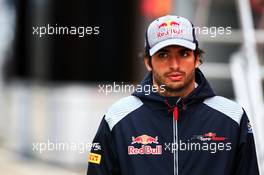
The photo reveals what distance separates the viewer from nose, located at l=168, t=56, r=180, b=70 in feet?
12.0

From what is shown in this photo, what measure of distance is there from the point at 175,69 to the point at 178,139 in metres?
0.33

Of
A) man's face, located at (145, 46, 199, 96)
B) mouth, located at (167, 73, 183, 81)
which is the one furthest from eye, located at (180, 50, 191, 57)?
mouth, located at (167, 73, 183, 81)

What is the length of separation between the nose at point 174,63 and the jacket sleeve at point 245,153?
411 millimetres

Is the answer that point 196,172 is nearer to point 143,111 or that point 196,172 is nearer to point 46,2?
point 143,111

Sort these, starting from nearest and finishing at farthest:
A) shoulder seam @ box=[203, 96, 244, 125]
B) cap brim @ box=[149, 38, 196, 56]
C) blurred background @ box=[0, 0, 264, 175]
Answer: cap brim @ box=[149, 38, 196, 56]
shoulder seam @ box=[203, 96, 244, 125]
blurred background @ box=[0, 0, 264, 175]

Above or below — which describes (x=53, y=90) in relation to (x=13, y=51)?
below

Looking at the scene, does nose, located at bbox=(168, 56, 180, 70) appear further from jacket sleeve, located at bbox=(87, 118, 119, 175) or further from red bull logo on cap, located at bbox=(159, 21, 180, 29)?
jacket sleeve, located at bbox=(87, 118, 119, 175)

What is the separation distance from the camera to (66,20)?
12.3m

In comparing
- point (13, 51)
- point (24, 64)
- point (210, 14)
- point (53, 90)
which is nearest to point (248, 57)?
point (210, 14)

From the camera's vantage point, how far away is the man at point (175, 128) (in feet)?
12.0

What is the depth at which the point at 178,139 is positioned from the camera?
3.69 m

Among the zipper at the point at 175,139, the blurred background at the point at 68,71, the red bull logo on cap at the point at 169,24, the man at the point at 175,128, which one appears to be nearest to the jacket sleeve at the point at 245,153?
the man at the point at 175,128

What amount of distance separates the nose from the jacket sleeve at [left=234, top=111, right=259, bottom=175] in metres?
0.41

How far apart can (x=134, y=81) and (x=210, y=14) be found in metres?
3.44
